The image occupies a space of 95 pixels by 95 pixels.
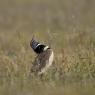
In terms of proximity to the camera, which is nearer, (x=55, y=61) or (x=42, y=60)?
(x=42, y=60)

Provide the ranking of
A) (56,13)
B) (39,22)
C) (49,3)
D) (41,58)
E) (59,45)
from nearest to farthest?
(41,58), (59,45), (39,22), (56,13), (49,3)

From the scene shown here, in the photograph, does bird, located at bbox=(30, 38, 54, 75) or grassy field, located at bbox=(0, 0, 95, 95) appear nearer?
grassy field, located at bbox=(0, 0, 95, 95)

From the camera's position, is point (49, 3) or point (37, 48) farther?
point (49, 3)

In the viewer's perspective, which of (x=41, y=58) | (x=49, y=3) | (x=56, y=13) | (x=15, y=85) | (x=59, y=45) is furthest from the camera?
(x=49, y=3)

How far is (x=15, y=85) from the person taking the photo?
1343 cm

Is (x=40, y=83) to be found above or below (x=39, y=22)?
below

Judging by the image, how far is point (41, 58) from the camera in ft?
47.0

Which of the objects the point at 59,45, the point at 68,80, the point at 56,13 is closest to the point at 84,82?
the point at 68,80

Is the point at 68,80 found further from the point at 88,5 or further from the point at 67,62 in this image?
the point at 88,5

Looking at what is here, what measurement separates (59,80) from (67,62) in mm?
958

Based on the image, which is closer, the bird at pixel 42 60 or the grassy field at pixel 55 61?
the grassy field at pixel 55 61

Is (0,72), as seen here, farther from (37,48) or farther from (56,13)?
(56,13)

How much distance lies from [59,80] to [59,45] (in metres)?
3.27

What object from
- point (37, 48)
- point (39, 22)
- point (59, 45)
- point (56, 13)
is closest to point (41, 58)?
point (37, 48)
